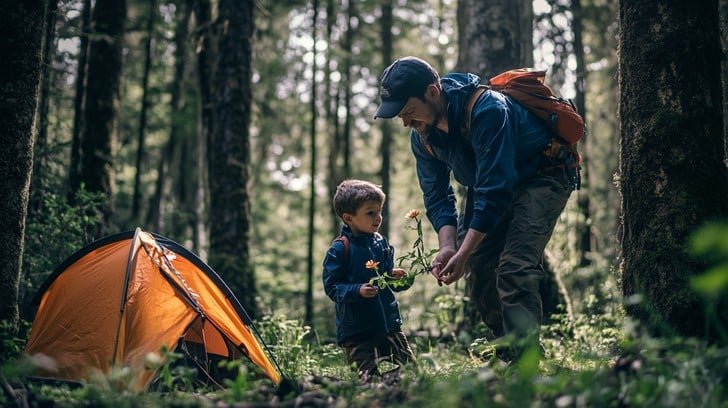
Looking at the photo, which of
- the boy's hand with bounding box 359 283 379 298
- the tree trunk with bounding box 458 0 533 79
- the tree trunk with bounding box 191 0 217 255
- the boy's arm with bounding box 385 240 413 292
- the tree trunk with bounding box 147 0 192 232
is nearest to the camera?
the boy's arm with bounding box 385 240 413 292

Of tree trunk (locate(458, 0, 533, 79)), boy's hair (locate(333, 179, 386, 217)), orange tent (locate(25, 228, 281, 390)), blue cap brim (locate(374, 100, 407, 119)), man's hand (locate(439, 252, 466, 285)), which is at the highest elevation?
tree trunk (locate(458, 0, 533, 79))

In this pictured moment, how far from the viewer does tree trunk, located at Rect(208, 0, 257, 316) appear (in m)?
10.6

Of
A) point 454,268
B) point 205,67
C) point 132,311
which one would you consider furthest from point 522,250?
point 205,67

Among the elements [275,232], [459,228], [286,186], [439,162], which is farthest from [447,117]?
[275,232]

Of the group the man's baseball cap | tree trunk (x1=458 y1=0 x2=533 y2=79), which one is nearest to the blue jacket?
the man's baseball cap

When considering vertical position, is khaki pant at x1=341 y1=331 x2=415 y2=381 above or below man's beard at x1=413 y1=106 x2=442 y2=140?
below

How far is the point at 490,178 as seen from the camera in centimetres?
437

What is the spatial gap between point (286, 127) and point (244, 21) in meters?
9.28

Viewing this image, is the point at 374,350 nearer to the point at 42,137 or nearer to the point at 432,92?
the point at 432,92

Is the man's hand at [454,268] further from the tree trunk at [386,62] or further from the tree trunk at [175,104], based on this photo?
the tree trunk at [175,104]

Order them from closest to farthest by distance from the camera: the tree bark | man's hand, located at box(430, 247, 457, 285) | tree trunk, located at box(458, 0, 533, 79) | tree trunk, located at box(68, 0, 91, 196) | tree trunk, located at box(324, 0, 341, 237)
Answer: man's hand, located at box(430, 247, 457, 285) < tree trunk, located at box(458, 0, 533, 79) < the tree bark < tree trunk, located at box(68, 0, 91, 196) < tree trunk, located at box(324, 0, 341, 237)

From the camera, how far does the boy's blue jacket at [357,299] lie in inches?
206

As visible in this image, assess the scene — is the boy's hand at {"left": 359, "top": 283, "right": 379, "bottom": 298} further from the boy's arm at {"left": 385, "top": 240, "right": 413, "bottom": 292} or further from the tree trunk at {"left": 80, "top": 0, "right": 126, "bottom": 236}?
the tree trunk at {"left": 80, "top": 0, "right": 126, "bottom": 236}

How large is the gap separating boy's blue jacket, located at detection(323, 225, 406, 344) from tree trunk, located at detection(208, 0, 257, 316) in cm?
537
